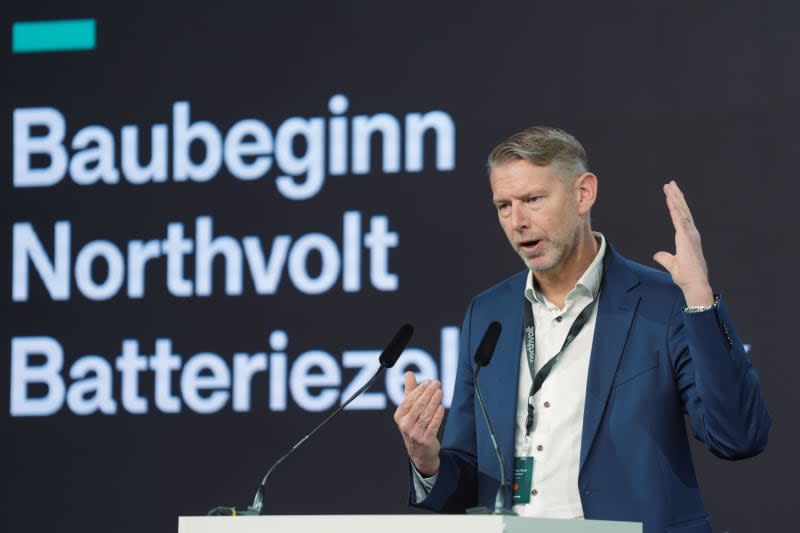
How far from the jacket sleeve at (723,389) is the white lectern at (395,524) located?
472 millimetres

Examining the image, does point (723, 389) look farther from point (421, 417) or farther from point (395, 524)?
point (395, 524)

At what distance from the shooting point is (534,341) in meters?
3.17

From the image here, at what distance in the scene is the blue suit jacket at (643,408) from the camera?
2785mm

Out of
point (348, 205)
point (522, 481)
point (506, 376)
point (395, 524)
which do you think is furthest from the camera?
point (348, 205)

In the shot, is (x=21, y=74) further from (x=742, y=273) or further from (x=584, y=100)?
(x=742, y=273)

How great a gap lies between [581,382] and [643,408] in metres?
0.16

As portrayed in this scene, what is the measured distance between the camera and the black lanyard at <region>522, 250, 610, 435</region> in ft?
10.0

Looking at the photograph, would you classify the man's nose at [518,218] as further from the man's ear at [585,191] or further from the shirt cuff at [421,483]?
the shirt cuff at [421,483]

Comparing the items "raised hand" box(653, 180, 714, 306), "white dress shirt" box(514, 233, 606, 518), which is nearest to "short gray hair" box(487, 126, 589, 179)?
"white dress shirt" box(514, 233, 606, 518)

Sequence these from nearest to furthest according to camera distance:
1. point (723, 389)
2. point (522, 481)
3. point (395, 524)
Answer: point (395, 524)
point (723, 389)
point (522, 481)

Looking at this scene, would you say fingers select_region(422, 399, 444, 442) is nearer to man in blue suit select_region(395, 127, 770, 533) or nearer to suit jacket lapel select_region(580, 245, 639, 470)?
man in blue suit select_region(395, 127, 770, 533)

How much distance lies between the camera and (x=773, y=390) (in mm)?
4820

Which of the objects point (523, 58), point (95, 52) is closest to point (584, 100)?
point (523, 58)

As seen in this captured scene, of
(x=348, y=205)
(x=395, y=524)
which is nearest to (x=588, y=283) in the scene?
(x=395, y=524)
